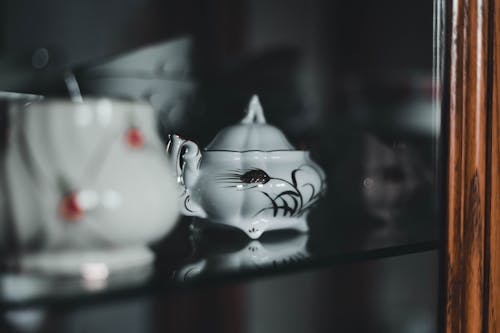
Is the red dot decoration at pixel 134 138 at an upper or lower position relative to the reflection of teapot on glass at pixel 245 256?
upper

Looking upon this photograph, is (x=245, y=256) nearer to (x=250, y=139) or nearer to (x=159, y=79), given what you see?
(x=250, y=139)

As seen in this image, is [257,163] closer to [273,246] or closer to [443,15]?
[273,246]

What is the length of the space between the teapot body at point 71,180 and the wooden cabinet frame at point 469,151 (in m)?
0.23

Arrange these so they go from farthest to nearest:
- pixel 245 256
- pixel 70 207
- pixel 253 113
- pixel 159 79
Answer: pixel 159 79, pixel 253 113, pixel 245 256, pixel 70 207

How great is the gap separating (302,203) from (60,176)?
23cm

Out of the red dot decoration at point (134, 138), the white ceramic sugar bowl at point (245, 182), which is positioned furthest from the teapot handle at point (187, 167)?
the red dot decoration at point (134, 138)

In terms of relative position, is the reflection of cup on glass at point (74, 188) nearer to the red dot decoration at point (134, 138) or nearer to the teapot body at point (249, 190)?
the red dot decoration at point (134, 138)

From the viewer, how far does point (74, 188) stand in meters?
0.31

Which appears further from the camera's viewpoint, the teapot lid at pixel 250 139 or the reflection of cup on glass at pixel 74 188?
the teapot lid at pixel 250 139

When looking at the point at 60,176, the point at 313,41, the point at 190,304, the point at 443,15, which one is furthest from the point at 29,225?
the point at 313,41

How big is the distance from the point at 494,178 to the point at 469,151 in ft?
0.10

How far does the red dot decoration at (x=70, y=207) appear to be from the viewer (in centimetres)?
31

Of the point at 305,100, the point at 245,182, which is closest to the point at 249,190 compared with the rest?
the point at 245,182

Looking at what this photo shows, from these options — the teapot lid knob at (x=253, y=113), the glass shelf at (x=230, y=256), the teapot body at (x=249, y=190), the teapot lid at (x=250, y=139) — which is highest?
the teapot lid knob at (x=253, y=113)
